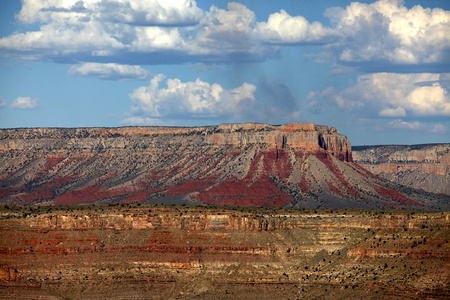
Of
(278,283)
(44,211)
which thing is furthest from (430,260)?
(44,211)

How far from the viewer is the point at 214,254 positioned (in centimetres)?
11712

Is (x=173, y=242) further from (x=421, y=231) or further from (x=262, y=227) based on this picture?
(x=421, y=231)

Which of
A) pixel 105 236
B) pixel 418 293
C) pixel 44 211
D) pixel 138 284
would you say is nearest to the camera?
pixel 418 293

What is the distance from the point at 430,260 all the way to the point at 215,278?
2363 cm

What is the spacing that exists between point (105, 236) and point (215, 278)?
14490mm

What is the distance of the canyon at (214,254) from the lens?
360 ft

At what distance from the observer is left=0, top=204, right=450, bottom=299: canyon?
110m

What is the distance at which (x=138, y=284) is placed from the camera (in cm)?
11206

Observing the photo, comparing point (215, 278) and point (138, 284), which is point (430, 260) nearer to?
point (215, 278)

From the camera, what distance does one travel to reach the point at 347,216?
410 feet

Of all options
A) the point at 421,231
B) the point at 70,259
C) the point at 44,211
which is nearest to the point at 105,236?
the point at 70,259

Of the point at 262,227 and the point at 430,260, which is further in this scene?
the point at 262,227

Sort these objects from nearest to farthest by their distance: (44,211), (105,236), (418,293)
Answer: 1. (418,293)
2. (105,236)
3. (44,211)

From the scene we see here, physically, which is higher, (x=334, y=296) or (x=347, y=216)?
(x=347, y=216)
